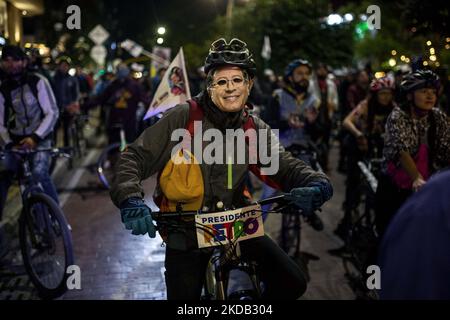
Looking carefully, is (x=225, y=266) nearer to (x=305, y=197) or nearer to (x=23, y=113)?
(x=305, y=197)

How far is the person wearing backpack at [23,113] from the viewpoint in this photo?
5609 mm

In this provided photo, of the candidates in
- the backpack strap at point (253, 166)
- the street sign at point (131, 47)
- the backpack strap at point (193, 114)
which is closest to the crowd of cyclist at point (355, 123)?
the backpack strap at point (253, 166)

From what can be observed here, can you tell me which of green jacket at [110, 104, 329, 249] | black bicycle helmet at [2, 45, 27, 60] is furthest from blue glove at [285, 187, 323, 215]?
black bicycle helmet at [2, 45, 27, 60]

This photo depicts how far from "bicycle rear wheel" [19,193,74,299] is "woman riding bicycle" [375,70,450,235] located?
3.09 m

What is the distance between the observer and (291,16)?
23078 millimetres

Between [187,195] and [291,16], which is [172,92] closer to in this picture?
[187,195]

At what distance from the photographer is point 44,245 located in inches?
210

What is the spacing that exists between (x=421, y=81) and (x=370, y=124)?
8.11 feet

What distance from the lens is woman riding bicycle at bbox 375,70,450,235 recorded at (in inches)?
177

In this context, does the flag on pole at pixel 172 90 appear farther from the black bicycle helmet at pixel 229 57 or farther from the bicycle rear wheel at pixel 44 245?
the black bicycle helmet at pixel 229 57

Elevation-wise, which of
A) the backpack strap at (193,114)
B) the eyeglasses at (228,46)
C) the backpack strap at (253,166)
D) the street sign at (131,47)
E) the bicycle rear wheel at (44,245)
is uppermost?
the street sign at (131,47)

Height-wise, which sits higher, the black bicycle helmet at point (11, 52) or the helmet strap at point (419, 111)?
the black bicycle helmet at point (11, 52)

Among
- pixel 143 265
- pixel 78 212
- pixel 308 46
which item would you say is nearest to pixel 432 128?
pixel 143 265

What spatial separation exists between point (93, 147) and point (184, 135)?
12.5m
